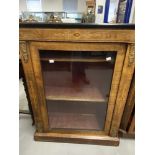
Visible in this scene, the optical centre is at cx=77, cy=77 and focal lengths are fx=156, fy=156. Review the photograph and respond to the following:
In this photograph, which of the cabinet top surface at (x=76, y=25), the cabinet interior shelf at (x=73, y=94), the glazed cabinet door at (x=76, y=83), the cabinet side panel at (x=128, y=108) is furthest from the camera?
the cabinet interior shelf at (x=73, y=94)

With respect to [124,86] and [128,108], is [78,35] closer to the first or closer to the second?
[124,86]

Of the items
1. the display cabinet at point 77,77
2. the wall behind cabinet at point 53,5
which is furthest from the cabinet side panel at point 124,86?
the wall behind cabinet at point 53,5

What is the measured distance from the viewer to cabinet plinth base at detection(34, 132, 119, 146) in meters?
1.32

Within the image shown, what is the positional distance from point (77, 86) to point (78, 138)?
17.6 inches

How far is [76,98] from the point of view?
1.23 metres

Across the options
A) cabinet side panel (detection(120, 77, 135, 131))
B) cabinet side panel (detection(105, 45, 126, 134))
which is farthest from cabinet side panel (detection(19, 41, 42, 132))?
cabinet side panel (detection(120, 77, 135, 131))

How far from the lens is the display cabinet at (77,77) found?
895mm

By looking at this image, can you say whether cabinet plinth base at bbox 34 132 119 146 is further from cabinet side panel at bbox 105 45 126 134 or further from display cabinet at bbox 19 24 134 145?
cabinet side panel at bbox 105 45 126 134

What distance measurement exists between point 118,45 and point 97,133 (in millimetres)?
785

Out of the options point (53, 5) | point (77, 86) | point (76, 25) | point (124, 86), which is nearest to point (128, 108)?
point (124, 86)

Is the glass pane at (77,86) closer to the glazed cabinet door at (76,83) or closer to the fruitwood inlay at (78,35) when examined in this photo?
the glazed cabinet door at (76,83)

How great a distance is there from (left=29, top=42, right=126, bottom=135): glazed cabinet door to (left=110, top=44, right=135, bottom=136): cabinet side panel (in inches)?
1.1
